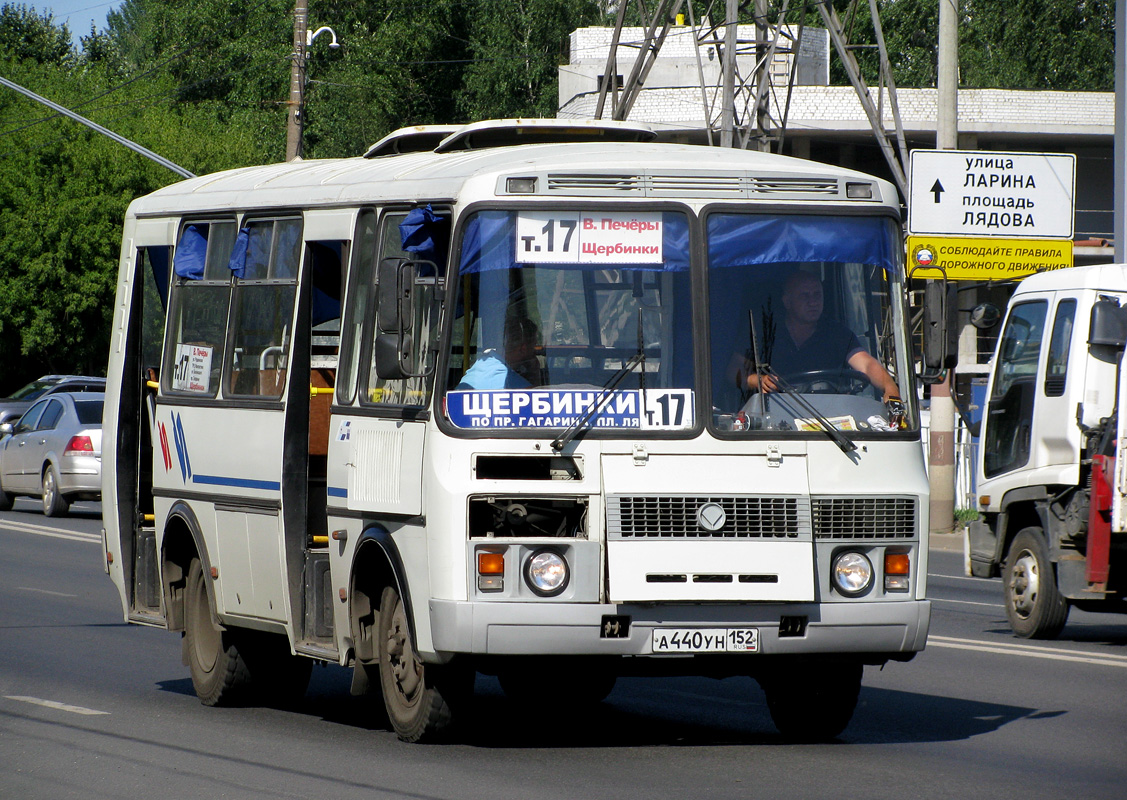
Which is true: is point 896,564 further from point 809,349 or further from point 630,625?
point 630,625

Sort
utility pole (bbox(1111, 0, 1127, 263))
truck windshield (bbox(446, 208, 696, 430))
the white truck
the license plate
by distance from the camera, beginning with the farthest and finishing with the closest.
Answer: utility pole (bbox(1111, 0, 1127, 263)) → the white truck → truck windshield (bbox(446, 208, 696, 430)) → the license plate

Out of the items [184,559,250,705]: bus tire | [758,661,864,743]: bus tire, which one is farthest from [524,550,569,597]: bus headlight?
[184,559,250,705]: bus tire

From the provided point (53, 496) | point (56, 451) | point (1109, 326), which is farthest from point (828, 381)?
point (53, 496)

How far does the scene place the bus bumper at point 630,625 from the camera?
752 cm

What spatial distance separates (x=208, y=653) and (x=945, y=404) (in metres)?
14.5

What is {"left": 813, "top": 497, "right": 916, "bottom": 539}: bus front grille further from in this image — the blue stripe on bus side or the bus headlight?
the blue stripe on bus side

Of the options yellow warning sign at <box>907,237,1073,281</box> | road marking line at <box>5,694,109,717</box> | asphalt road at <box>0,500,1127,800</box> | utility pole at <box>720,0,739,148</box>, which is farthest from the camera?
utility pole at <box>720,0,739,148</box>

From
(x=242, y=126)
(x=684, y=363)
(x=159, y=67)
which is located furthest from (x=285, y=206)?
(x=159, y=67)

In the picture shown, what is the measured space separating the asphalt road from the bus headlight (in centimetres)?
75

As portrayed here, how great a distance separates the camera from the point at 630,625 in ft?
24.9

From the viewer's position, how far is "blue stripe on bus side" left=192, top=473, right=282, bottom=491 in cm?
919

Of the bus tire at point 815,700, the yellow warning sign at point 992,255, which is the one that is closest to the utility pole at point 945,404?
the yellow warning sign at point 992,255

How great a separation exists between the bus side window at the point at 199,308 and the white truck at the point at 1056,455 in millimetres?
5640

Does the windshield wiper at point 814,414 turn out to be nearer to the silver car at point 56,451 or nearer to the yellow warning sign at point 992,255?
the yellow warning sign at point 992,255
